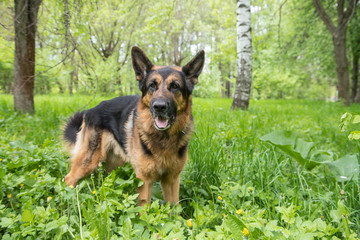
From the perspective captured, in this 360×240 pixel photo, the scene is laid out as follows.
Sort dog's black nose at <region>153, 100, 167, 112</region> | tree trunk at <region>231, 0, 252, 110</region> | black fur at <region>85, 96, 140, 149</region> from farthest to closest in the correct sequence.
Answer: tree trunk at <region>231, 0, 252, 110</region> → black fur at <region>85, 96, 140, 149</region> → dog's black nose at <region>153, 100, 167, 112</region>

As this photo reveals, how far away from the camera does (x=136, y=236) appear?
4.80 ft

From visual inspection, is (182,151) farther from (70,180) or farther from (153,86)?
(70,180)

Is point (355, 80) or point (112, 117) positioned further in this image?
point (355, 80)

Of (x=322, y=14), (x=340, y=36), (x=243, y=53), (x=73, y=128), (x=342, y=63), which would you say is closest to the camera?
(x=73, y=128)

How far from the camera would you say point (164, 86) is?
8.05 feet

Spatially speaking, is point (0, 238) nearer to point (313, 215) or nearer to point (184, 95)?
point (184, 95)

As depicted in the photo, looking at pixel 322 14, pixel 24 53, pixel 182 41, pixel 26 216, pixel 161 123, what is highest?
pixel 182 41

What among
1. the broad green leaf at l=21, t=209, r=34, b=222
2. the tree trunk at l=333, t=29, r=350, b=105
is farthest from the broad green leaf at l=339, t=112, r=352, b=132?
the tree trunk at l=333, t=29, r=350, b=105

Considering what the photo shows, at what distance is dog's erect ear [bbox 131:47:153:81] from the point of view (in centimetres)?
262

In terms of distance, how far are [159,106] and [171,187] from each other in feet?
2.92

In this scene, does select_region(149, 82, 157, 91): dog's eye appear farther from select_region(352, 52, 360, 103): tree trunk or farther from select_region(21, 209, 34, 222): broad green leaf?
select_region(352, 52, 360, 103): tree trunk

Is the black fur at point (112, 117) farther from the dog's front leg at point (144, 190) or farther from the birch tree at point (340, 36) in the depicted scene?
the birch tree at point (340, 36)

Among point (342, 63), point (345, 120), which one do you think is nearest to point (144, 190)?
point (345, 120)

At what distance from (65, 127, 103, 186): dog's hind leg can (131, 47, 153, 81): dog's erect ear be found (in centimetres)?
87
